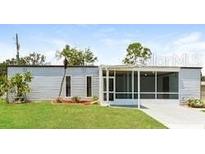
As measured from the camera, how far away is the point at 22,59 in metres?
63.3

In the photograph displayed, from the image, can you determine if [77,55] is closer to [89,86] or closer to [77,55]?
[77,55]

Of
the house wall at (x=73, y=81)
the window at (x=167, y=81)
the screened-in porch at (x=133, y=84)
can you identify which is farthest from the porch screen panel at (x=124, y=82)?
the house wall at (x=73, y=81)

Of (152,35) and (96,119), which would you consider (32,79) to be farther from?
(152,35)

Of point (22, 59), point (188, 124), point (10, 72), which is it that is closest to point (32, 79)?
point (10, 72)

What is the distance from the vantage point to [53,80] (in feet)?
110

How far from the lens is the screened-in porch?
3144 centimetres

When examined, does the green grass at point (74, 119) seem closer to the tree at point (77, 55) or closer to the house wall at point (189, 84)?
the house wall at point (189, 84)

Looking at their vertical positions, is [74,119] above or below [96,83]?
below

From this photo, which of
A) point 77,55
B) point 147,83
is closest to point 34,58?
point 77,55

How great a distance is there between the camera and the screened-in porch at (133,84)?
31.4 meters

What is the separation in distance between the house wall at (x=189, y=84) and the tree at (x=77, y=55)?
25896 mm

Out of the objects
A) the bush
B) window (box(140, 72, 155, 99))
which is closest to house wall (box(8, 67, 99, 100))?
window (box(140, 72, 155, 99))

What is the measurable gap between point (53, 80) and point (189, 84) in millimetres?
9976
